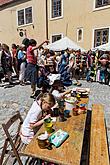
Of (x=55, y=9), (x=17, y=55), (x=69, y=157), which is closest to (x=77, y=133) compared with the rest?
(x=69, y=157)

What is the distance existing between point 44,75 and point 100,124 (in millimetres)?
5456

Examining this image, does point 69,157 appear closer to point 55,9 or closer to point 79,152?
point 79,152

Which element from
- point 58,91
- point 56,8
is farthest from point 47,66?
point 56,8

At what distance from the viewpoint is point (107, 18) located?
14680 millimetres

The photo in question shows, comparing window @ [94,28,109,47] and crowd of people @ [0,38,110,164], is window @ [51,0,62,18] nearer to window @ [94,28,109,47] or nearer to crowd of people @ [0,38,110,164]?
window @ [94,28,109,47]

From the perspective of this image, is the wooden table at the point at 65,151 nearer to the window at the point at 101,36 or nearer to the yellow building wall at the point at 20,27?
the window at the point at 101,36

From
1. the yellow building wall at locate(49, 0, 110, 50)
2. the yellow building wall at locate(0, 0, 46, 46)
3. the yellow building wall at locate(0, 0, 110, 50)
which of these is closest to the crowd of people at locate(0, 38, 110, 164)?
the yellow building wall at locate(49, 0, 110, 50)

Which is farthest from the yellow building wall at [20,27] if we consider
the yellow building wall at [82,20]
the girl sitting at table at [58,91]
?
the girl sitting at table at [58,91]

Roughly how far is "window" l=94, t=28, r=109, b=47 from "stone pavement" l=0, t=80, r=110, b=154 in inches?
234

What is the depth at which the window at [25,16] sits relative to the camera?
66.6ft

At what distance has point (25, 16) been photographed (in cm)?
2073

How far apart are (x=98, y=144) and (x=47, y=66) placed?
8.00 m

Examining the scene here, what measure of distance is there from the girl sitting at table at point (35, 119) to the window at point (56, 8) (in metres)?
15.5

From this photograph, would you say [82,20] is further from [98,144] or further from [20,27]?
[98,144]
